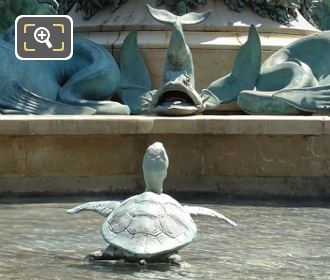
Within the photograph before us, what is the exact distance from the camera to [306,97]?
37.2ft

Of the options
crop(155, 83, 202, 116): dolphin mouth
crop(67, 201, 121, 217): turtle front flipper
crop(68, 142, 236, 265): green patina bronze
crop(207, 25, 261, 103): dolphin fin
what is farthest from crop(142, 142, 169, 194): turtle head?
crop(207, 25, 261, 103): dolphin fin

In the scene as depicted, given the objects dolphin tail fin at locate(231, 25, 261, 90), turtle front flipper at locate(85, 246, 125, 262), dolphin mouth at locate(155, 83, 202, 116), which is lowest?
turtle front flipper at locate(85, 246, 125, 262)

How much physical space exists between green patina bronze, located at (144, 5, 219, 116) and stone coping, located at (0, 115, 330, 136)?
1.64 ft

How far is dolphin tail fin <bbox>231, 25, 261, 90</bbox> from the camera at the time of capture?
40.6ft

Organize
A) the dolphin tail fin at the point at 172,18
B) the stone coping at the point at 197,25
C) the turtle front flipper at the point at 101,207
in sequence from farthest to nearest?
the stone coping at the point at 197,25 → the dolphin tail fin at the point at 172,18 → the turtle front flipper at the point at 101,207

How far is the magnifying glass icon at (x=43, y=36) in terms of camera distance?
30.8ft

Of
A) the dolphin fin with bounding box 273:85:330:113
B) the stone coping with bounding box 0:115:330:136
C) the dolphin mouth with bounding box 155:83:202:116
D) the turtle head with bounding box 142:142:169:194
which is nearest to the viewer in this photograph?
the turtle head with bounding box 142:142:169:194

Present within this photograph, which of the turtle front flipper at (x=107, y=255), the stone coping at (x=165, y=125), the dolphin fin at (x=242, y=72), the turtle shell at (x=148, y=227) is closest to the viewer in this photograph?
the turtle shell at (x=148, y=227)

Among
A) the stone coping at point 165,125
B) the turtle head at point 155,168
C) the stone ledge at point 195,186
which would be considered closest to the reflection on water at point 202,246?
the turtle head at point 155,168

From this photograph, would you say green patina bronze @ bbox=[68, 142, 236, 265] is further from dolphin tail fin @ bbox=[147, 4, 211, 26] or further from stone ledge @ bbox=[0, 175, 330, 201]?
dolphin tail fin @ bbox=[147, 4, 211, 26]

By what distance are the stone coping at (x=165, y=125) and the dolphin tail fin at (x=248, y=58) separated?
2507 millimetres

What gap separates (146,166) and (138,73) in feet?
21.3

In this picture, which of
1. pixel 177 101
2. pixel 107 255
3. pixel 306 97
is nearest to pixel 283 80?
pixel 306 97

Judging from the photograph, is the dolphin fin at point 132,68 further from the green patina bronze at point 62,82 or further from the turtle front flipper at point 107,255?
the turtle front flipper at point 107,255
